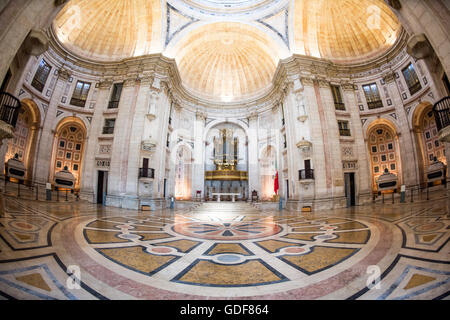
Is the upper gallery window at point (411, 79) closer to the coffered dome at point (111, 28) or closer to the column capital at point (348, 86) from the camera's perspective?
the column capital at point (348, 86)

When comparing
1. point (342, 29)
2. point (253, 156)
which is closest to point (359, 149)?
point (253, 156)

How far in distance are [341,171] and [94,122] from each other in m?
19.2

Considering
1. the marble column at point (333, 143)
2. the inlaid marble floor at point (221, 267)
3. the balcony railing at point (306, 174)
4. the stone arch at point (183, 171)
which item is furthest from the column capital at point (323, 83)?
the stone arch at point (183, 171)

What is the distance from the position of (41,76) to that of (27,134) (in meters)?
4.27

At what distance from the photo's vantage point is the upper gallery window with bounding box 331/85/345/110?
49.4ft

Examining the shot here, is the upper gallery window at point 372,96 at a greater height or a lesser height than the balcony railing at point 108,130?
greater

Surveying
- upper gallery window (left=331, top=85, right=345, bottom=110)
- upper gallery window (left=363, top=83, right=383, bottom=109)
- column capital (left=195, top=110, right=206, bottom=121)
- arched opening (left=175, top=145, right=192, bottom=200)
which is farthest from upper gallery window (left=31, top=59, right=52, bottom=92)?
upper gallery window (left=363, top=83, right=383, bottom=109)

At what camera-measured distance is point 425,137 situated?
13.0 m

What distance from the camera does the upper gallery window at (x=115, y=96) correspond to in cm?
1499

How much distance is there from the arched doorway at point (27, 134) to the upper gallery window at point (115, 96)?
4597 mm

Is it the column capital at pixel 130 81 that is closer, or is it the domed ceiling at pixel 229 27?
the column capital at pixel 130 81

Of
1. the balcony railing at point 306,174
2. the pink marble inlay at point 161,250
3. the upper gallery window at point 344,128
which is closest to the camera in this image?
the pink marble inlay at point 161,250

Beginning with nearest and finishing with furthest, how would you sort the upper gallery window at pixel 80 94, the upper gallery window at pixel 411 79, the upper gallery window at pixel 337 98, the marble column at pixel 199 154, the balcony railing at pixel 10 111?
the balcony railing at pixel 10 111 < the upper gallery window at pixel 411 79 < the upper gallery window at pixel 80 94 < the upper gallery window at pixel 337 98 < the marble column at pixel 199 154

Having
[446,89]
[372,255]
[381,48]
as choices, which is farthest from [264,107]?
[372,255]
